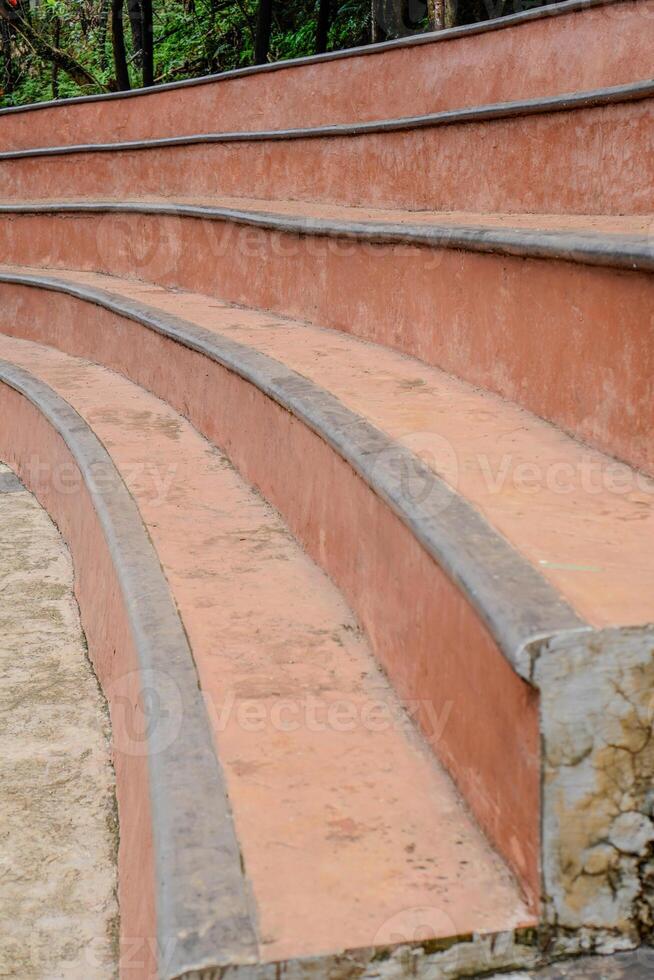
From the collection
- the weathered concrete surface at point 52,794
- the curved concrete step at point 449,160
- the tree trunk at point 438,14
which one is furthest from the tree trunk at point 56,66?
the weathered concrete surface at point 52,794

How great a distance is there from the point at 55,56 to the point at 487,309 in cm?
1110

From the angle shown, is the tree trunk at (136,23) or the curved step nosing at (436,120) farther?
the tree trunk at (136,23)

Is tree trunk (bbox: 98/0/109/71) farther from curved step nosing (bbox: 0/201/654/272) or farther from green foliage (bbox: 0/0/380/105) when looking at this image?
curved step nosing (bbox: 0/201/654/272)

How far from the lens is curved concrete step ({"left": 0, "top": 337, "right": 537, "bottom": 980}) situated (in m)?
1.10

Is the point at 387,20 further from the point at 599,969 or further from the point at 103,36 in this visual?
the point at 599,969

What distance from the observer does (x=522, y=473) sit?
1.67 m

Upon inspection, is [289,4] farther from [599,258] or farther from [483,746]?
[483,746]

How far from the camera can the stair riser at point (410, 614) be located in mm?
1145

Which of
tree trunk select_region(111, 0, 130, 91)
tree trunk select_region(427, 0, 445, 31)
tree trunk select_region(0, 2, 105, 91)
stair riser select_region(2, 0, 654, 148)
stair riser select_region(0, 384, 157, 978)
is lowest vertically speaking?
stair riser select_region(0, 384, 157, 978)

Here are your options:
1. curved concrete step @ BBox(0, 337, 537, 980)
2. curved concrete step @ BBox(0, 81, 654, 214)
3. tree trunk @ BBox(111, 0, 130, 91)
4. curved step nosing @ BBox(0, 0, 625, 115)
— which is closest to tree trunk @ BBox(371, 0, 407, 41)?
curved step nosing @ BBox(0, 0, 625, 115)

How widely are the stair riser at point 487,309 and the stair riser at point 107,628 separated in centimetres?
85

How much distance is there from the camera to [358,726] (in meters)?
1.50

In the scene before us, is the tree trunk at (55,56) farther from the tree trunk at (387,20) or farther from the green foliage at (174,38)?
the tree trunk at (387,20)

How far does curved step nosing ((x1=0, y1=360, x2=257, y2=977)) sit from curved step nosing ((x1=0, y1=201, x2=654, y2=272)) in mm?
874
